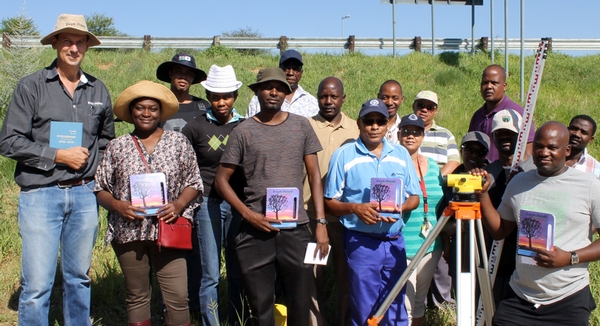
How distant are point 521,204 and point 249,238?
1870 millimetres

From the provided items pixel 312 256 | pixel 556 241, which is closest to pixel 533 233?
pixel 556 241

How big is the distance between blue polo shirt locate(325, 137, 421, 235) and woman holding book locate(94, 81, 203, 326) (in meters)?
1.04

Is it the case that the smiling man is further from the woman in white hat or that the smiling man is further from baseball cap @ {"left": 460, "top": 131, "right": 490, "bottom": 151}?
the woman in white hat

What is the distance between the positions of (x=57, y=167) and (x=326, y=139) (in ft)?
6.84

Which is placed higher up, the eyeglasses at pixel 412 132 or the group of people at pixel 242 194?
the eyeglasses at pixel 412 132

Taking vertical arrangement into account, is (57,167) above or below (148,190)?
above

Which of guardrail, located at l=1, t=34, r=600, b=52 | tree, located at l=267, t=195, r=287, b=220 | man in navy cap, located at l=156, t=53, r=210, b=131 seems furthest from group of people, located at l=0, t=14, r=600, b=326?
guardrail, located at l=1, t=34, r=600, b=52

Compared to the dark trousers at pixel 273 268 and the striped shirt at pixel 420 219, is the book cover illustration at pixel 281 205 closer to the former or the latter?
the dark trousers at pixel 273 268

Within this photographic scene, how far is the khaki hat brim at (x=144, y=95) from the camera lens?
4.02 metres

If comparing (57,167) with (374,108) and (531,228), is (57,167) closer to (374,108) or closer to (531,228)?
(374,108)

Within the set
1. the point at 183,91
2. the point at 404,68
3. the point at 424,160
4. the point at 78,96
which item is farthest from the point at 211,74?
the point at 404,68

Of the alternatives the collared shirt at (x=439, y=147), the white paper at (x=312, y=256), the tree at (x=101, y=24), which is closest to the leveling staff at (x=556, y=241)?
the white paper at (x=312, y=256)

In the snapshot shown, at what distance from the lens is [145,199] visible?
383cm

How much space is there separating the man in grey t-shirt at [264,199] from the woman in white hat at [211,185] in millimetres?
439
